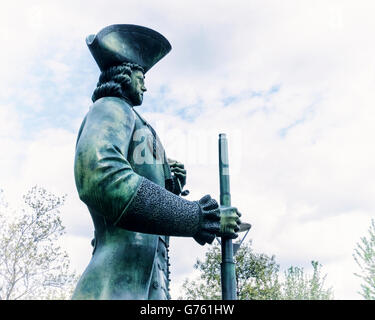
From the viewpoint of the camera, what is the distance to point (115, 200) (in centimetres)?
267

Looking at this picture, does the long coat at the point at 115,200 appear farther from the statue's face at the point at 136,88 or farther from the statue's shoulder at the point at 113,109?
the statue's face at the point at 136,88

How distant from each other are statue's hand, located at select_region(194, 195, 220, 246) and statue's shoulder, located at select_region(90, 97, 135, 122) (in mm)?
779

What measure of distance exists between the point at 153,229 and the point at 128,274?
0.34 meters

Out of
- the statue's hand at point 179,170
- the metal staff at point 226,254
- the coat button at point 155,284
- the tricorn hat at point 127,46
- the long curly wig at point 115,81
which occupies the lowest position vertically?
the coat button at point 155,284

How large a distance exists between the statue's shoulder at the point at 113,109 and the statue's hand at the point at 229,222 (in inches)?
35.5

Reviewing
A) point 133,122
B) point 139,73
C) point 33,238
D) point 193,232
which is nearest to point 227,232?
point 193,232

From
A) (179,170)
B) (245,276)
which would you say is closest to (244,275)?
(245,276)

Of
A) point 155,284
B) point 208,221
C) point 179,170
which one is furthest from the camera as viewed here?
point 179,170

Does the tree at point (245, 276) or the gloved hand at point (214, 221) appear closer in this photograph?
the gloved hand at point (214, 221)

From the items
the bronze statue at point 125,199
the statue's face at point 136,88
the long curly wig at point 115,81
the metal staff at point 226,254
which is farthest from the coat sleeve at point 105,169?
the metal staff at point 226,254

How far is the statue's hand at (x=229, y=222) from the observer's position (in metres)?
3.00

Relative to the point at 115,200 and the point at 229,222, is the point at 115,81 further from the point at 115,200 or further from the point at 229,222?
the point at 229,222

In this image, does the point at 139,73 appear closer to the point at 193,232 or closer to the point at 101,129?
the point at 101,129

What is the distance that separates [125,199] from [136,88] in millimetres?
1174
